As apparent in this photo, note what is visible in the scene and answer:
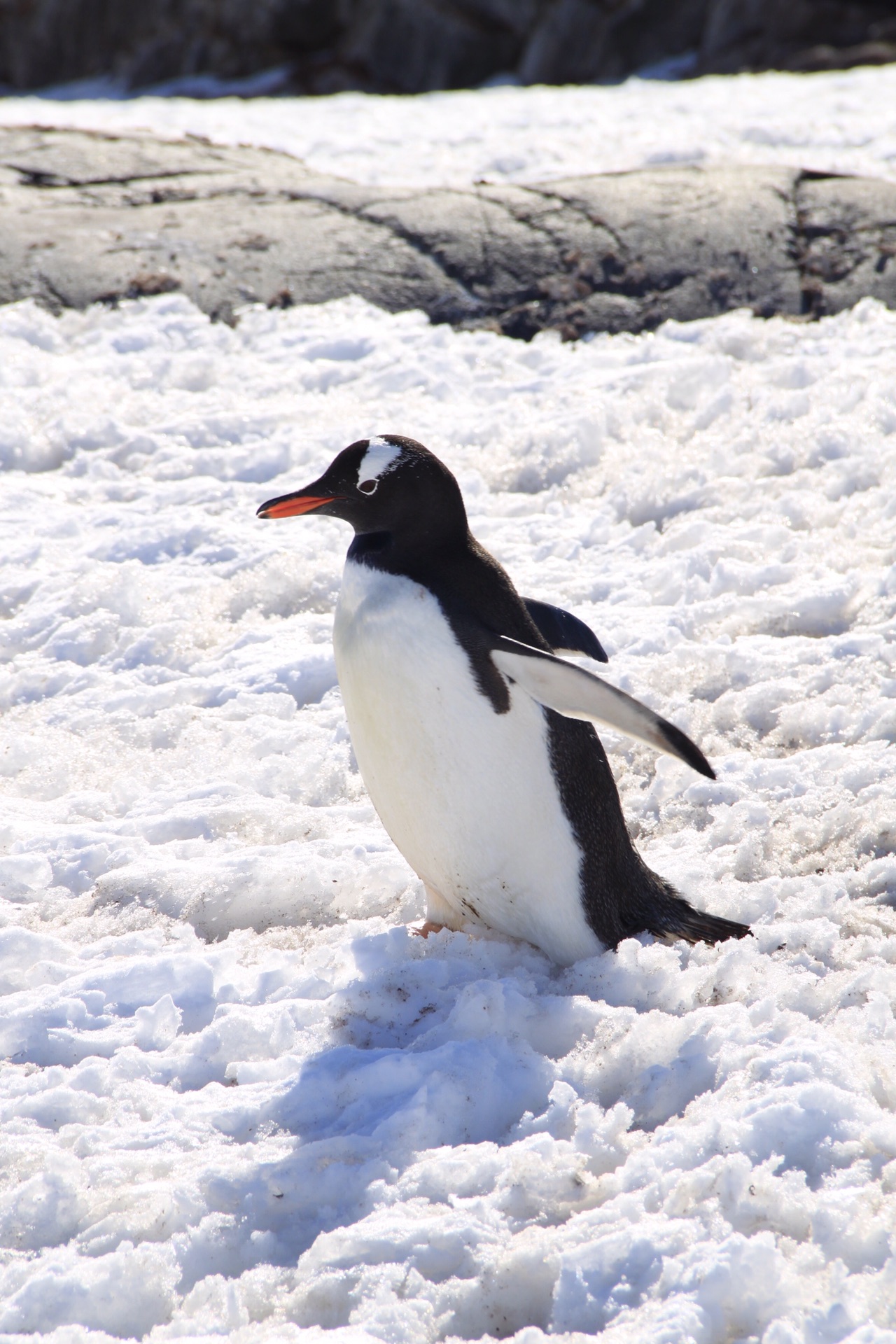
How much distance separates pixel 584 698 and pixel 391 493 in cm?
53

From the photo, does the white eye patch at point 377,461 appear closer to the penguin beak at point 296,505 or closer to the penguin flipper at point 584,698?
the penguin beak at point 296,505

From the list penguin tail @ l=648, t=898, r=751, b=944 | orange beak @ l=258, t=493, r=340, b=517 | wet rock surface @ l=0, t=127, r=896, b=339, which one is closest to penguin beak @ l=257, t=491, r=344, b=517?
orange beak @ l=258, t=493, r=340, b=517

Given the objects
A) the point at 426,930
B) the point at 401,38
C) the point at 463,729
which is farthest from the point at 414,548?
the point at 401,38

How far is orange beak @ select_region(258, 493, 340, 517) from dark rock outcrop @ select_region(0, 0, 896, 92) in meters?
10.6

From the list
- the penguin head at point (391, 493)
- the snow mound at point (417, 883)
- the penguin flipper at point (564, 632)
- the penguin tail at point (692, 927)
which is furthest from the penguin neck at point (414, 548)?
the penguin tail at point (692, 927)

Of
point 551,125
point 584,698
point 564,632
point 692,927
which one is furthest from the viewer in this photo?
point 551,125

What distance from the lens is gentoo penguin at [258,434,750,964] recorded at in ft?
7.01

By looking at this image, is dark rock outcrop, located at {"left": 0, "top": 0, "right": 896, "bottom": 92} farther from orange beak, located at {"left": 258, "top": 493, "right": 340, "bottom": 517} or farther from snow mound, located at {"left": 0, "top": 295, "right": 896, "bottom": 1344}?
orange beak, located at {"left": 258, "top": 493, "right": 340, "bottom": 517}

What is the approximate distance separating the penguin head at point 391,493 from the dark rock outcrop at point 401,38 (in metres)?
10.6

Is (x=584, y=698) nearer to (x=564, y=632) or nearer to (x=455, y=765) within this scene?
(x=455, y=765)

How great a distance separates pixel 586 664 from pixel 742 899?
840mm

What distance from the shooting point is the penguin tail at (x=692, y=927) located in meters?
2.27

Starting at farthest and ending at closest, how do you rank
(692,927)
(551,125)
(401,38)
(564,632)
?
(401,38) → (551,125) → (564,632) → (692,927)

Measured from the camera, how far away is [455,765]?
2.16 m
